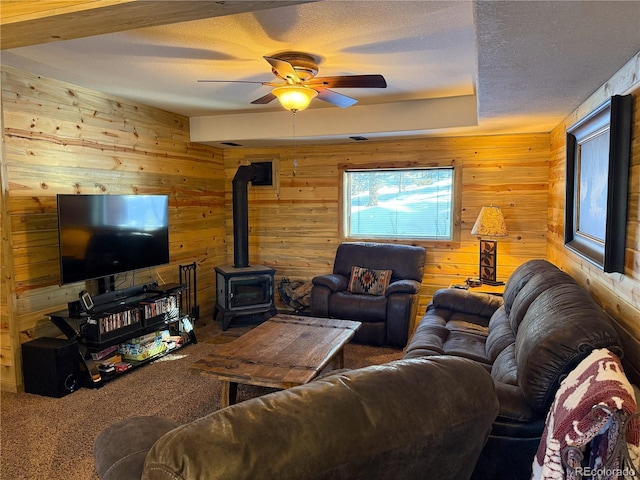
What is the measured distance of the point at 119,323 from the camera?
3600 millimetres

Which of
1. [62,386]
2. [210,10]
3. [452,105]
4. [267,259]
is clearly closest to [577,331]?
[210,10]

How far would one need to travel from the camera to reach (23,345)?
10.7 feet

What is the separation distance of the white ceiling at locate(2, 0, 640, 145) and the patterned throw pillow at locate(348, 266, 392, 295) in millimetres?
1524

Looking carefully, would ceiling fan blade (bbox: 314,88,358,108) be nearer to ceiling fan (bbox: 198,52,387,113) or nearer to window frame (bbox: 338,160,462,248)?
ceiling fan (bbox: 198,52,387,113)

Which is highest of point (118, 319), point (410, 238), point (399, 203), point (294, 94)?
point (294, 94)

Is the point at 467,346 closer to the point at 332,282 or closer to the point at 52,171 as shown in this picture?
the point at 332,282

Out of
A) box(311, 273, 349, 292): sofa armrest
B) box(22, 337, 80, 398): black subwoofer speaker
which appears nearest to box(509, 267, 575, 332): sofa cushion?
box(311, 273, 349, 292): sofa armrest

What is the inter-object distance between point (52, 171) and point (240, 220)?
2162mm

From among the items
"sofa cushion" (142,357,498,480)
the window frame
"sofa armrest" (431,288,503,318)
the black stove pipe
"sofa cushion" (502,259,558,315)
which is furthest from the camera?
the black stove pipe

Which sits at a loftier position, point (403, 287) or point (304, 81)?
point (304, 81)

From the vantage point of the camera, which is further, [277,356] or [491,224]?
[491,224]

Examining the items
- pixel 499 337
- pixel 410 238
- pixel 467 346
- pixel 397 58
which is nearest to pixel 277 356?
pixel 467 346

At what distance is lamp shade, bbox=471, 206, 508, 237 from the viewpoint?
14.5ft

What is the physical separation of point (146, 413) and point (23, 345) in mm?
1140
